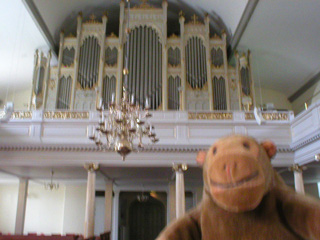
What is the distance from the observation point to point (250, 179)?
4.14ft

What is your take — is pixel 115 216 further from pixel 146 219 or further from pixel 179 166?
pixel 179 166

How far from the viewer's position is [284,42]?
10.0m

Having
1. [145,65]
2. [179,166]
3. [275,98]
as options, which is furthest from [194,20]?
[179,166]

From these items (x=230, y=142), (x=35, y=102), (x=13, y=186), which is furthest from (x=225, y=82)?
(x=13, y=186)

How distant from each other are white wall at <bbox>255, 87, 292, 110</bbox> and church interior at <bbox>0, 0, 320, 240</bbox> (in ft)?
0.15

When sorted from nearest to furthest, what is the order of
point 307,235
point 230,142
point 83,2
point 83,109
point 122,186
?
point 307,235, point 230,142, point 83,109, point 83,2, point 122,186

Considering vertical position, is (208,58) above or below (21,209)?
above

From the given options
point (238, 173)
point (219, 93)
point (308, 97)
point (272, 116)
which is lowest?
point (238, 173)

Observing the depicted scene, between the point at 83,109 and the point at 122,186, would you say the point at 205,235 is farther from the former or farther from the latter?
the point at 122,186

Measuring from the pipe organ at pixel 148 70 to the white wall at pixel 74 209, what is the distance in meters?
5.35

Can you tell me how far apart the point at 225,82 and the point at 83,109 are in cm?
442

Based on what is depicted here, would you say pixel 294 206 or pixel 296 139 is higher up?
pixel 296 139

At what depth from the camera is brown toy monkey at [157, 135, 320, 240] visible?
1248mm

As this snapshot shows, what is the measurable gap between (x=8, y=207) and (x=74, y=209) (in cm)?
326
